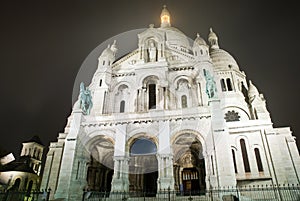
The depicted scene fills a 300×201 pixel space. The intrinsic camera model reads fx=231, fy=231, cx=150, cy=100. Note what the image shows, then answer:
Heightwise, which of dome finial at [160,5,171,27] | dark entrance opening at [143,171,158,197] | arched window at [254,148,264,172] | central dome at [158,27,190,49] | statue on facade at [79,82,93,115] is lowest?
dark entrance opening at [143,171,158,197]

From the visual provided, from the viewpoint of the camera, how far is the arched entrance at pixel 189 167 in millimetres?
21500

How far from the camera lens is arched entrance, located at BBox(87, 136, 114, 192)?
21406 millimetres

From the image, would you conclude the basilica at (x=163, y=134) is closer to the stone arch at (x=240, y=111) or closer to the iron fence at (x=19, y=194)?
the stone arch at (x=240, y=111)

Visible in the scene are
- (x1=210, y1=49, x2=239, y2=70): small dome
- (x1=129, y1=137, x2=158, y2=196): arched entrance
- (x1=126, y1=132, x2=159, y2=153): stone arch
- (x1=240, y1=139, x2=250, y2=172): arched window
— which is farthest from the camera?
(x1=210, y1=49, x2=239, y2=70): small dome

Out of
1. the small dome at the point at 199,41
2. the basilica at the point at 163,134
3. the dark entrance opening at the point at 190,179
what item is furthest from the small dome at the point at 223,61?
the dark entrance opening at the point at 190,179

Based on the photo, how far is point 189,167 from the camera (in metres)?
22.4

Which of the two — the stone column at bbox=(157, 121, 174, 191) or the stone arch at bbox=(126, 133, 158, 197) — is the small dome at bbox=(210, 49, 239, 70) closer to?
the stone arch at bbox=(126, 133, 158, 197)

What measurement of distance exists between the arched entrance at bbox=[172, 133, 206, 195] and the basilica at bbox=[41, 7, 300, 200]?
9cm

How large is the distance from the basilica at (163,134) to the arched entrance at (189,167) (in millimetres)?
91

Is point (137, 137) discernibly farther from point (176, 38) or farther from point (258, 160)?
point (176, 38)

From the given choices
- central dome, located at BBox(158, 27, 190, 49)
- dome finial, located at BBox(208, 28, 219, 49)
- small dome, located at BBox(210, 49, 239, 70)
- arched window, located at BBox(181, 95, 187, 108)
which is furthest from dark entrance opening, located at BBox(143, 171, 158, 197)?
dome finial, located at BBox(208, 28, 219, 49)

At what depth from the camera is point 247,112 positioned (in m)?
27.3

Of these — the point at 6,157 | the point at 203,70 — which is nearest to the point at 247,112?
the point at 203,70

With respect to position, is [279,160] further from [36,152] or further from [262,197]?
[36,152]
